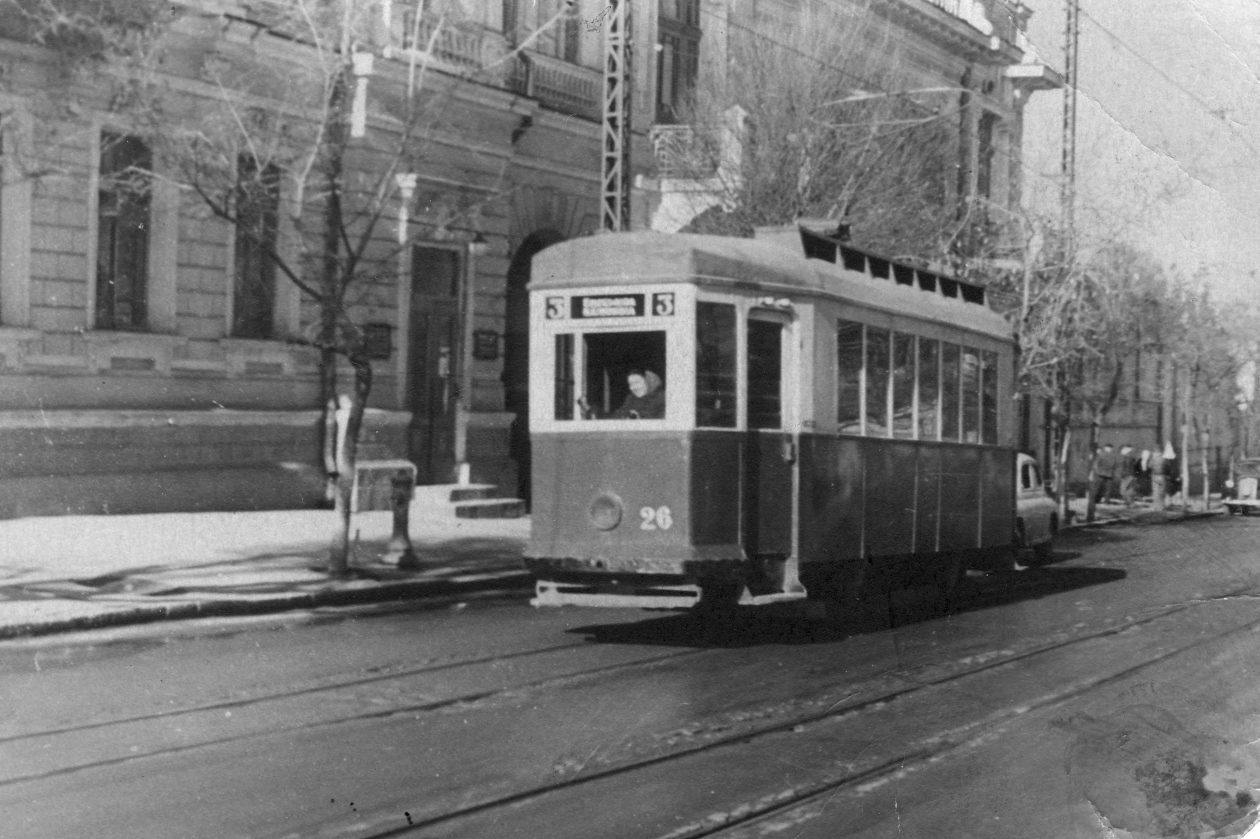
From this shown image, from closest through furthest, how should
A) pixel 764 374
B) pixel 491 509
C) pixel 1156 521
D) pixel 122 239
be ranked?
pixel 764 374 → pixel 122 239 → pixel 491 509 → pixel 1156 521

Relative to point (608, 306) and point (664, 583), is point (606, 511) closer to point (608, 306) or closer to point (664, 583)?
point (664, 583)

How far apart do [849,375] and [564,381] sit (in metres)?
2.46

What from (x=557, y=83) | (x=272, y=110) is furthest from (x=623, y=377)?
(x=557, y=83)

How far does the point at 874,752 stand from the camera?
7.96m

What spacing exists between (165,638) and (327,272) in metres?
4.83

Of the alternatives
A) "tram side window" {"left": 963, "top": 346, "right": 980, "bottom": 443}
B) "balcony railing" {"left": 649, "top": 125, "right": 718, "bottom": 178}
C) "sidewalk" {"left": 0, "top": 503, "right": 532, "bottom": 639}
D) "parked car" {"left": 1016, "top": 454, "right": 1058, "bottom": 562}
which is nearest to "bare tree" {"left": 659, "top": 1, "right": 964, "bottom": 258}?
"balcony railing" {"left": 649, "top": 125, "right": 718, "bottom": 178}

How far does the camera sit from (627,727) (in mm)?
8375

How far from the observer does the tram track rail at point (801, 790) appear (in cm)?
639

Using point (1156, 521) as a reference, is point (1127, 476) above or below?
above

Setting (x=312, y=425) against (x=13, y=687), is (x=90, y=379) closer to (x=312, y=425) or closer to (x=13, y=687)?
(x=312, y=425)

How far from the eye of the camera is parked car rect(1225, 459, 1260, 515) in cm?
3859

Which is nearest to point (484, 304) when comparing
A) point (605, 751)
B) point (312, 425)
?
point (312, 425)

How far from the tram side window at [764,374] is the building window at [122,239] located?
8921 mm

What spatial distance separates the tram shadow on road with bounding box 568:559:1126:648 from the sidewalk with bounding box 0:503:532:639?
9.93ft
